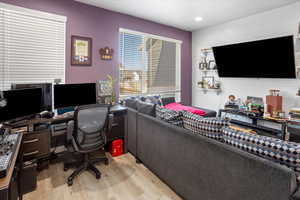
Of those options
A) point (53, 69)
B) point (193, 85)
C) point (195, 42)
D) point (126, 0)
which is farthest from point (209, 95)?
point (53, 69)

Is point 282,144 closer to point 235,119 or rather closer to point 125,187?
point 125,187

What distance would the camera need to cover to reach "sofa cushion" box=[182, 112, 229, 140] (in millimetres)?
1563

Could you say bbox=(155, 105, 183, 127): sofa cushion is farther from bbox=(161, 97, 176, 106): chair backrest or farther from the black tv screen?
the black tv screen

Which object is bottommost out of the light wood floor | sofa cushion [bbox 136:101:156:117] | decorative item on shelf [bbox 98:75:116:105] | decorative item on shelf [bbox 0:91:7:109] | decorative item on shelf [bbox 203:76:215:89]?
the light wood floor

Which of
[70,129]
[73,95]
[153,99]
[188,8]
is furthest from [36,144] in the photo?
[188,8]

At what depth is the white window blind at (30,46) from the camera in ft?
7.96

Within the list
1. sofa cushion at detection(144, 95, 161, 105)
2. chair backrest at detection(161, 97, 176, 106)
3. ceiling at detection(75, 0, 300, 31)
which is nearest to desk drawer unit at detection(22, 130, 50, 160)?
sofa cushion at detection(144, 95, 161, 105)

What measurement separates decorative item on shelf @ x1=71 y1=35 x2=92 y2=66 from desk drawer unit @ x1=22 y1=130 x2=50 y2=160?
138cm

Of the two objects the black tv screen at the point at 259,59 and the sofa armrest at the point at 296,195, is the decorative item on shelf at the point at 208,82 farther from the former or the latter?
the sofa armrest at the point at 296,195

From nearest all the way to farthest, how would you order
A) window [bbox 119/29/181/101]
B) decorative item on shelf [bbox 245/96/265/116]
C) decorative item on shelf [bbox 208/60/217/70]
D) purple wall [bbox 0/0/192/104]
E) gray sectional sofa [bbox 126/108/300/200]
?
gray sectional sofa [bbox 126/108/300/200], purple wall [bbox 0/0/192/104], decorative item on shelf [bbox 245/96/265/116], window [bbox 119/29/181/101], decorative item on shelf [bbox 208/60/217/70]

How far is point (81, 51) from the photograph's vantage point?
120 inches

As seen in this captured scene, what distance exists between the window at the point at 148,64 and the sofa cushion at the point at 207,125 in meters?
2.18

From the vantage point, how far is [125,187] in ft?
6.88

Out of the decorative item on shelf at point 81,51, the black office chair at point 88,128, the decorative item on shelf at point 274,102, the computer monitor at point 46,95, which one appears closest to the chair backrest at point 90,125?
the black office chair at point 88,128
